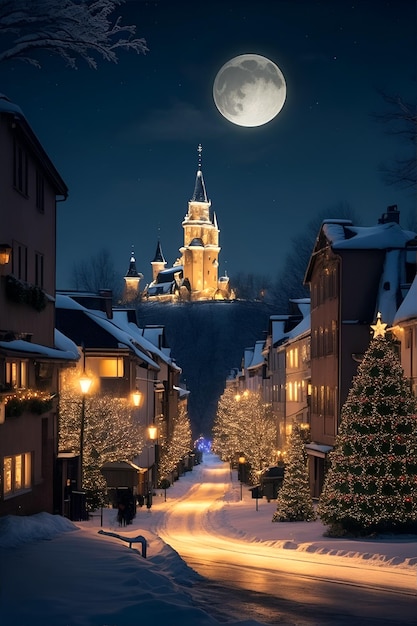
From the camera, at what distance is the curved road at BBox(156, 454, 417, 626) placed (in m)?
16.1

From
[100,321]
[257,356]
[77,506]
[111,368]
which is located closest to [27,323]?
[77,506]

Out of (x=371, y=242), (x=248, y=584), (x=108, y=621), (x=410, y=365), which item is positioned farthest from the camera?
(x=371, y=242)

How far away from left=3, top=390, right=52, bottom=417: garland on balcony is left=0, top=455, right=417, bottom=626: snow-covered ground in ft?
8.60

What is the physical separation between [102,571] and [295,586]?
449cm

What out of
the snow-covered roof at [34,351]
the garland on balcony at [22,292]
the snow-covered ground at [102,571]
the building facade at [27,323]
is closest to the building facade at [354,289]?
the snow-covered ground at [102,571]

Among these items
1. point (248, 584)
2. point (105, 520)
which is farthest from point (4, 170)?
point (105, 520)

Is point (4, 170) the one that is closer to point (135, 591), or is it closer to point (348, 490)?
point (135, 591)

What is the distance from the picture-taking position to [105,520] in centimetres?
3591

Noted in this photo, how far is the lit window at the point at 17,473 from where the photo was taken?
82.3ft

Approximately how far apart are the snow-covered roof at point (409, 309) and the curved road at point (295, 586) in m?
10.9

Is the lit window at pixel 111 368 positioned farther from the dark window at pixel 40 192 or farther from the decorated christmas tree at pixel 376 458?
the dark window at pixel 40 192

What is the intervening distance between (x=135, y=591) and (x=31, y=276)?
14312 millimetres

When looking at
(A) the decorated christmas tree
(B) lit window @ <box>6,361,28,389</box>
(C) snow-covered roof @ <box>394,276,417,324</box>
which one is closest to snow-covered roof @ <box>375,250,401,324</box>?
(C) snow-covered roof @ <box>394,276,417,324</box>

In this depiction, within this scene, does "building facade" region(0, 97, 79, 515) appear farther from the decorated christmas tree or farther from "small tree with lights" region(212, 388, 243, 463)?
"small tree with lights" region(212, 388, 243, 463)
